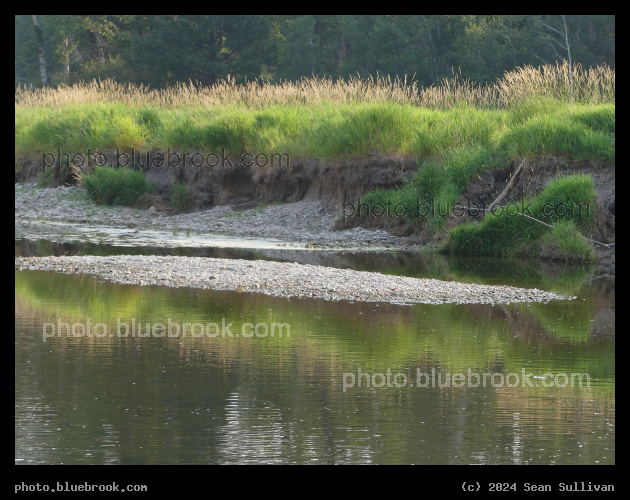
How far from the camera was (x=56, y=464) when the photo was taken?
6.23 meters

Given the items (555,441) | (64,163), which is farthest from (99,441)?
(64,163)

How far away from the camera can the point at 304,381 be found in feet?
27.4

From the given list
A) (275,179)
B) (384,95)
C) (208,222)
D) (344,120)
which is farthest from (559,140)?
(208,222)

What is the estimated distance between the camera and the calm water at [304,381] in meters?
6.62

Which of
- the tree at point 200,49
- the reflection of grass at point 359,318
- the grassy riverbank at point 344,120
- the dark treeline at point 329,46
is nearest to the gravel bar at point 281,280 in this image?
the reflection of grass at point 359,318

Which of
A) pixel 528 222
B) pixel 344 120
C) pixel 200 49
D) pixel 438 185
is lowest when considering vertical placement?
pixel 528 222

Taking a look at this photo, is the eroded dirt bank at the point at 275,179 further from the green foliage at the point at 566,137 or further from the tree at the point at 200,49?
the tree at the point at 200,49

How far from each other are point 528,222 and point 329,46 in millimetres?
31761

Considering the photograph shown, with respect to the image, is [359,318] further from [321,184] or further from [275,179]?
[275,179]

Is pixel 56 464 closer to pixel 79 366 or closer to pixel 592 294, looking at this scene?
pixel 79 366

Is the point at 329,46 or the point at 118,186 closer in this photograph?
the point at 118,186

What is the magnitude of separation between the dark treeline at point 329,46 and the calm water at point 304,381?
95.3 feet

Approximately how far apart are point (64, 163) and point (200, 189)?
4914 millimetres

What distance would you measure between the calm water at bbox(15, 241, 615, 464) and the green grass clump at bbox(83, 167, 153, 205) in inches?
454
